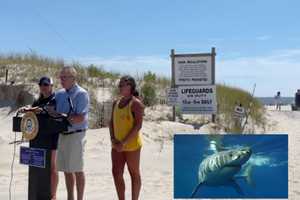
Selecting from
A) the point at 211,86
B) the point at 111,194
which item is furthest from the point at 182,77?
the point at 111,194

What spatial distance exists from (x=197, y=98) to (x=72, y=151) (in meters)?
9.14

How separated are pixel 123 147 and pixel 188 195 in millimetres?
1322

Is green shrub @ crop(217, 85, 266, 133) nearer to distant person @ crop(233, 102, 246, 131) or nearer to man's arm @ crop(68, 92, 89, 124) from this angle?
distant person @ crop(233, 102, 246, 131)

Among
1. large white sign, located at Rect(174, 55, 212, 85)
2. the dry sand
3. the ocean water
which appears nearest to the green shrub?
the dry sand

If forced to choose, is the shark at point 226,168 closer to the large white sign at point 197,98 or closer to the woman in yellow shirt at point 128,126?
the woman in yellow shirt at point 128,126

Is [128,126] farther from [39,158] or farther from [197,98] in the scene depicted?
[197,98]

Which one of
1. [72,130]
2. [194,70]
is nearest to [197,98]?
[194,70]

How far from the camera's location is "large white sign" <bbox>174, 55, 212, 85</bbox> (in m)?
14.9

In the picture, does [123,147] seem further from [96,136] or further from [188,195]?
[96,136]

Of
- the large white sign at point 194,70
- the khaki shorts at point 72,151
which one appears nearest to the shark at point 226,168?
the khaki shorts at point 72,151

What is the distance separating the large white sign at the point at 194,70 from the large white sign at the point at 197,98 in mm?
223

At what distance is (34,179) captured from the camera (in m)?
4.83

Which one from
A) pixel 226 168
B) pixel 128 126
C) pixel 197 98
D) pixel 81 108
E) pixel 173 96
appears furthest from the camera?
pixel 173 96

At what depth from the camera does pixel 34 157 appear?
4809 mm
